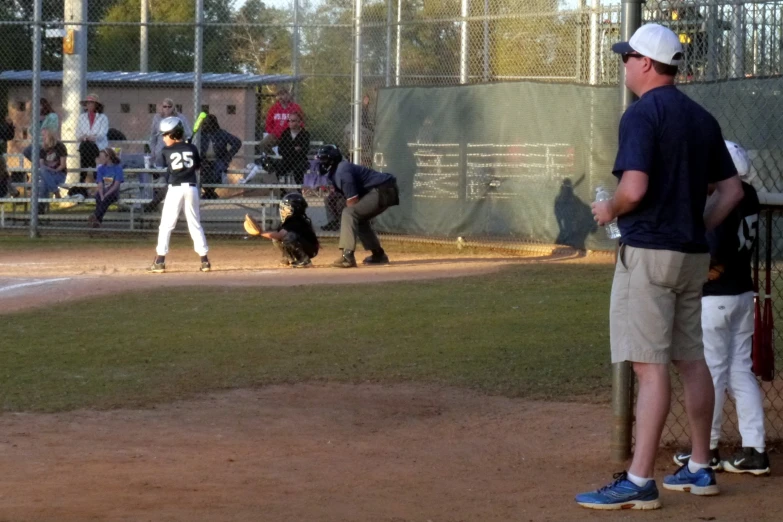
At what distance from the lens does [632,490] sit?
5.04 m

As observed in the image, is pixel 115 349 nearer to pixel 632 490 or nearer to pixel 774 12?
pixel 632 490

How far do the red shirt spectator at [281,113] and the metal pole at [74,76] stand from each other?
334 cm

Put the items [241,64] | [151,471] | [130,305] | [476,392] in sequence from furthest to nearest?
[241,64] → [130,305] → [476,392] → [151,471]

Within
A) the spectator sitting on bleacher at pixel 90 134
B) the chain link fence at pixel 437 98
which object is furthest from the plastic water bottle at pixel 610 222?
the spectator sitting on bleacher at pixel 90 134

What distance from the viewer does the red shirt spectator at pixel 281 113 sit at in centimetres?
1927

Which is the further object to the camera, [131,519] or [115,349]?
[115,349]

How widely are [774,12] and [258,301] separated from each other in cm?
631

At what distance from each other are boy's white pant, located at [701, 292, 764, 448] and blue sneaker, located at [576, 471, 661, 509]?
86cm

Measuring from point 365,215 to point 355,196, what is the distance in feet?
0.94

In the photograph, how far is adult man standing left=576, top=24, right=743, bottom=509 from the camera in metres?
4.91

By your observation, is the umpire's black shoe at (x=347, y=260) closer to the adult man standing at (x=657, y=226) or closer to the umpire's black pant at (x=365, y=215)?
the umpire's black pant at (x=365, y=215)

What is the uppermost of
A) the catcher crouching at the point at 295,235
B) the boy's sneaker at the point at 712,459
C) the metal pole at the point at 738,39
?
the metal pole at the point at 738,39

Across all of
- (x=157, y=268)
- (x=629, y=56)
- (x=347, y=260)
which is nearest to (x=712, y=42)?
(x=347, y=260)

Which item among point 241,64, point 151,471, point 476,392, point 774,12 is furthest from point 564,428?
point 241,64
